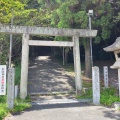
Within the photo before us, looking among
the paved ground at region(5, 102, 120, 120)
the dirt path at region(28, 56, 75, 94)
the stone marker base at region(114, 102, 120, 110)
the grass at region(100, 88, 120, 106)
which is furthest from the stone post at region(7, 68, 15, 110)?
the stone marker base at region(114, 102, 120, 110)

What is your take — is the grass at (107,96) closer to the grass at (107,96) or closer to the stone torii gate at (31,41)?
the grass at (107,96)

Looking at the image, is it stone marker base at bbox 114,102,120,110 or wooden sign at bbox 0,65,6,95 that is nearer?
wooden sign at bbox 0,65,6,95

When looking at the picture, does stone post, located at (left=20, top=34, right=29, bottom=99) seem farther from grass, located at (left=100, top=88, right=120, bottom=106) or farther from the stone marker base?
the stone marker base

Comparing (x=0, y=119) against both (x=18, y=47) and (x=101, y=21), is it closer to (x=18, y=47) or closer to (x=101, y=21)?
(x=101, y=21)

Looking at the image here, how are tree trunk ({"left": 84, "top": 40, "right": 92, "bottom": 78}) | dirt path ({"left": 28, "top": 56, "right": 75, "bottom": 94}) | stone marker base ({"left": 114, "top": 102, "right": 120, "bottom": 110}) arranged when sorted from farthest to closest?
tree trunk ({"left": 84, "top": 40, "right": 92, "bottom": 78}) < dirt path ({"left": 28, "top": 56, "right": 75, "bottom": 94}) < stone marker base ({"left": 114, "top": 102, "right": 120, "bottom": 110})

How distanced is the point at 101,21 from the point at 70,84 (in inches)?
204

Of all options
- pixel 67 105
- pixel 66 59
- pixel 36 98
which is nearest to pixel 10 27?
pixel 36 98

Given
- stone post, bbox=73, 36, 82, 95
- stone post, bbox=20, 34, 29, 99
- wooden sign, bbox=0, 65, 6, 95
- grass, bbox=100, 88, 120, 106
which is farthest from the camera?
stone post, bbox=73, 36, 82, 95

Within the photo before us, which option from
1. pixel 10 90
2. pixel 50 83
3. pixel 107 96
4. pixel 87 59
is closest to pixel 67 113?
pixel 10 90

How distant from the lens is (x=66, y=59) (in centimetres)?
2259

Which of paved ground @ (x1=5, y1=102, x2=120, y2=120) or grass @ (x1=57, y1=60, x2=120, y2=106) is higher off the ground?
grass @ (x1=57, y1=60, x2=120, y2=106)

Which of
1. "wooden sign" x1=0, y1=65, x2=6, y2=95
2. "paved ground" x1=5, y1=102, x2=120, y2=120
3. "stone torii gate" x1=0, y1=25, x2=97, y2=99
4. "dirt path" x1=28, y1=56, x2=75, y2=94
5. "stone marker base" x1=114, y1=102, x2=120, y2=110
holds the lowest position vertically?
"paved ground" x1=5, y1=102, x2=120, y2=120

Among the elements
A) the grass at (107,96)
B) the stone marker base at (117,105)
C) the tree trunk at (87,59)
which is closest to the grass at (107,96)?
the grass at (107,96)

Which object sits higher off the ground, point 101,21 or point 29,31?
point 101,21
